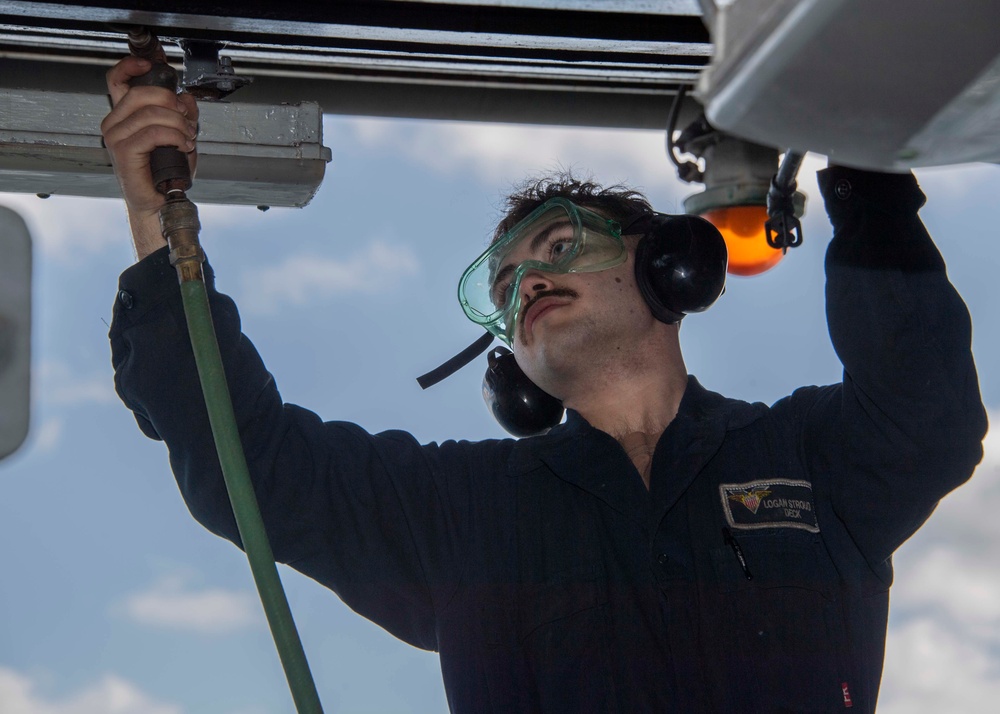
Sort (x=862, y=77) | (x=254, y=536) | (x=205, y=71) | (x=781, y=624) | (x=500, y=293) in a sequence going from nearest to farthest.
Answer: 1. (x=862, y=77)
2. (x=254, y=536)
3. (x=205, y=71)
4. (x=781, y=624)
5. (x=500, y=293)

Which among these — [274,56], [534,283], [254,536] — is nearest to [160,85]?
[274,56]

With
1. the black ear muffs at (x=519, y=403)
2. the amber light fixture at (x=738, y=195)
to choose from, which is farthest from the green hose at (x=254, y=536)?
the amber light fixture at (x=738, y=195)

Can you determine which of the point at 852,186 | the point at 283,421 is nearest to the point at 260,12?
the point at 283,421

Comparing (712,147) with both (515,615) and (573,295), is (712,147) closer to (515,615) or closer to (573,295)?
(573,295)

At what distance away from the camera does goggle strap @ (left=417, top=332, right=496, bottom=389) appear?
2.17 metres

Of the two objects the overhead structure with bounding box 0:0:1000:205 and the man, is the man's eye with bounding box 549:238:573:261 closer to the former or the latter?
the overhead structure with bounding box 0:0:1000:205

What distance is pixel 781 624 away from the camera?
1622mm

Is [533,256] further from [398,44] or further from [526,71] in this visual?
[398,44]

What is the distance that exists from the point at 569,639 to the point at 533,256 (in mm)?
844

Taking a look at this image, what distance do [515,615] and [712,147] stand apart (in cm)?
110

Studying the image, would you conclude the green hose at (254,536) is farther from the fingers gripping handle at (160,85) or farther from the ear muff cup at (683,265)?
the ear muff cup at (683,265)

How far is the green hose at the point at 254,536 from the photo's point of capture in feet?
4.13

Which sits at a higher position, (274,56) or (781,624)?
(274,56)

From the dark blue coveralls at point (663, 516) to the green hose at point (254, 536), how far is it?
372 millimetres
